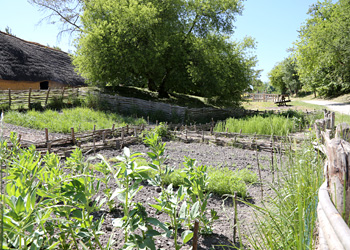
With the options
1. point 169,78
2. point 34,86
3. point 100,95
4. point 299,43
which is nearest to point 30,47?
point 34,86

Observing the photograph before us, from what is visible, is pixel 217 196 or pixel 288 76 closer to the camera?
pixel 217 196

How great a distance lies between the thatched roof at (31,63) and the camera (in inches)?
589

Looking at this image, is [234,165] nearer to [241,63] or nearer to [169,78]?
[169,78]

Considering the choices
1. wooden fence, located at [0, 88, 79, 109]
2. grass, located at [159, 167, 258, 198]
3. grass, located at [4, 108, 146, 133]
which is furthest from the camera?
wooden fence, located at [0, 88, 79, 109]

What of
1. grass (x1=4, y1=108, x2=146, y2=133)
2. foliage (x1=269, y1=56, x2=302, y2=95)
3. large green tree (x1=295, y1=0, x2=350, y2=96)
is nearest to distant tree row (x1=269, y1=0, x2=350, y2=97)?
large green tree (x1=295, y1=0, x2=350, y2=96)

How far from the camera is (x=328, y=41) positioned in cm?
1831

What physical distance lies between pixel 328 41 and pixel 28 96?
63.3ft

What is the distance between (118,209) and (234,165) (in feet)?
8.84

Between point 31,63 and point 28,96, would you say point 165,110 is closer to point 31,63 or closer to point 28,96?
point 28,96

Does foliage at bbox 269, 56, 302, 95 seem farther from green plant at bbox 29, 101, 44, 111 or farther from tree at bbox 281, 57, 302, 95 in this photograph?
green plant at bbox 29, 101, 44, 111

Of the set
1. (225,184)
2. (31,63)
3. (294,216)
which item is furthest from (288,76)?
(294,216)

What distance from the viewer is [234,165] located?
5047 mm

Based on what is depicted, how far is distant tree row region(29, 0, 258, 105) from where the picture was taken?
12.5 metres

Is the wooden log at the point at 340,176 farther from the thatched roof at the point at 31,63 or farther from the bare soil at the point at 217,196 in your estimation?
the thatched roof at the point at 31,63
